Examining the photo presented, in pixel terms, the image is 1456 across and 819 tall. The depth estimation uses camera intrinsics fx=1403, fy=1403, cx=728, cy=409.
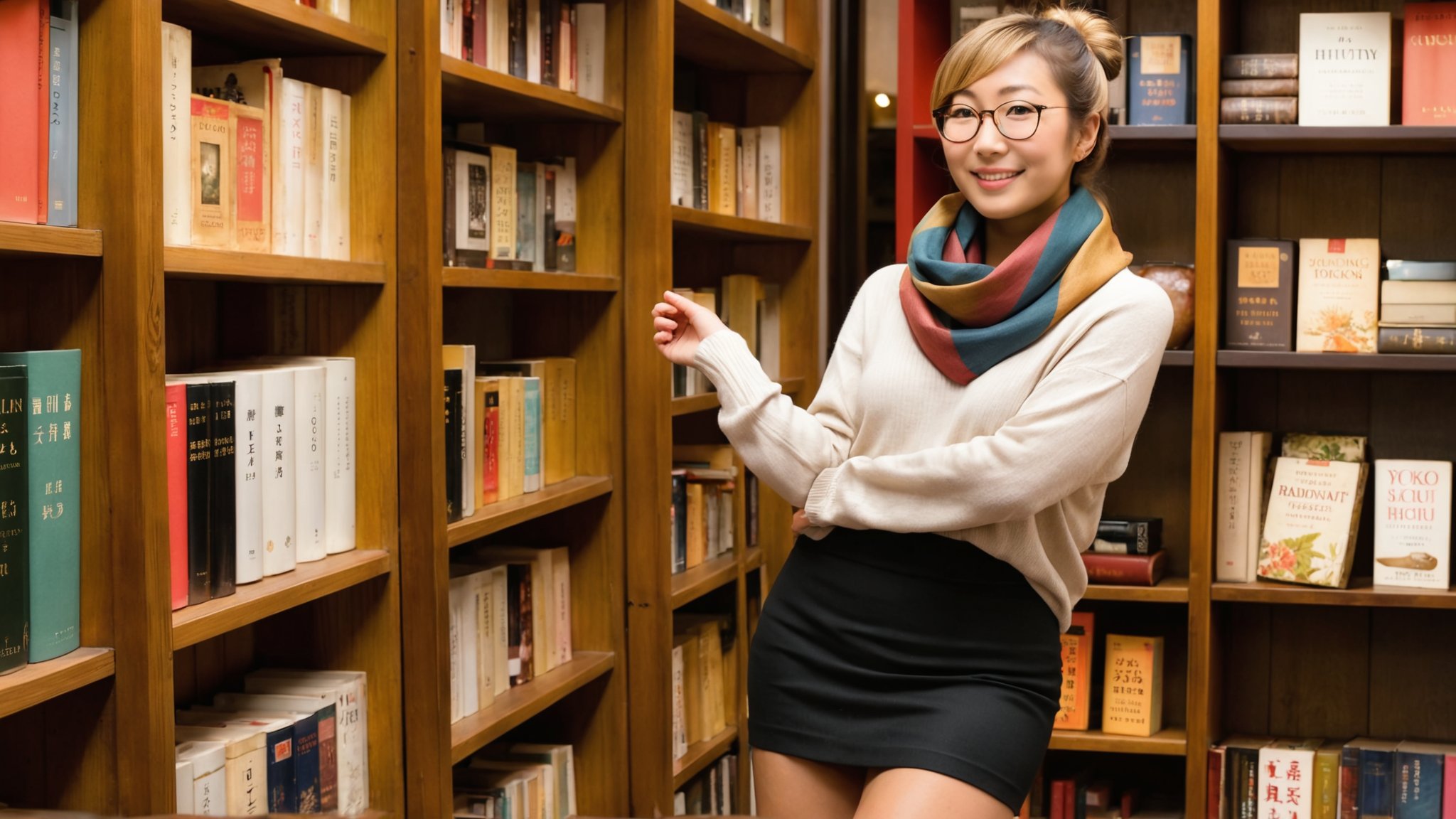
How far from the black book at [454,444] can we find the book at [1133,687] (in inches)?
57.9

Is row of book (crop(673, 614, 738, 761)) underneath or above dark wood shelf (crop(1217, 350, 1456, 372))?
underneath

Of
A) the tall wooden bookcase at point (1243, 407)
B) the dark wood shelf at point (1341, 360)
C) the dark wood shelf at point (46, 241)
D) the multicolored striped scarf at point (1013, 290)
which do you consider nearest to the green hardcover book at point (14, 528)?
the dark wood shelf at point (46, 241)

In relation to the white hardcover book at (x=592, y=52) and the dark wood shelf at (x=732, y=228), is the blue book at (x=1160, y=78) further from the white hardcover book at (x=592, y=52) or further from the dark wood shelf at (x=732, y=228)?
the white hardcover book at (x=592, y=52)

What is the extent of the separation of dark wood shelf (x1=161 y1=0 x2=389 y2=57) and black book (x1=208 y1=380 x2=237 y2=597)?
42 centimetres

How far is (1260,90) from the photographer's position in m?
2.65

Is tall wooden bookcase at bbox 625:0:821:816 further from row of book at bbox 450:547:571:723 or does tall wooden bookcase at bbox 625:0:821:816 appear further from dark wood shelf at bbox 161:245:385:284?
dark wood shelf at bbox 161:245:385:284

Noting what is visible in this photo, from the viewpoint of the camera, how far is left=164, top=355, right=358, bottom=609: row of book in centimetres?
152

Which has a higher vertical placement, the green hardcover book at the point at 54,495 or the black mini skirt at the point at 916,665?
the green hardcover book at the point at 54,495

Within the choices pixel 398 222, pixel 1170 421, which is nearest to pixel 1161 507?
pixel 1170 421

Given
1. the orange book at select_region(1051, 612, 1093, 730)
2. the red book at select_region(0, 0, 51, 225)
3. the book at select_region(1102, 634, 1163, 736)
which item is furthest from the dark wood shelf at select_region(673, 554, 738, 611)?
the red book at select_region(0, 0, 51, 225)

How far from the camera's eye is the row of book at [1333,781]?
273cm

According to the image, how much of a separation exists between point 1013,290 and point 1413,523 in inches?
56.7

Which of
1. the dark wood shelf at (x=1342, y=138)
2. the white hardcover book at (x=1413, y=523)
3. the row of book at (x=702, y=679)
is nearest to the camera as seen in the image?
the dark wood shelf at (x=1342, y=138)

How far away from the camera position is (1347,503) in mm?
2689
